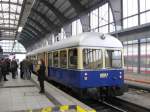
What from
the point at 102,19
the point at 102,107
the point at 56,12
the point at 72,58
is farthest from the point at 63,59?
the point at 56,12

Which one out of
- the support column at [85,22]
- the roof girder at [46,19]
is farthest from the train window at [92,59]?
the roof girder at [46,19]

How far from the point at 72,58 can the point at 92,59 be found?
36.6 inches

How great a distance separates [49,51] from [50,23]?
104 feet

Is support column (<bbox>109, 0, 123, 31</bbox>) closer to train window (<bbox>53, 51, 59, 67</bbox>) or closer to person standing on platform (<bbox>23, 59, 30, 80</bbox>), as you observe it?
person standing on platform (<bbox>23, 59, 30, 80</bbox>)

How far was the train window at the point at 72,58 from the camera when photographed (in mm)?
12141

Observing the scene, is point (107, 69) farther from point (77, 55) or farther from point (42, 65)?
point (42, 65)

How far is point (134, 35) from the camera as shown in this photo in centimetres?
2341

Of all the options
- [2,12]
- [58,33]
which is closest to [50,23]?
[58,33]

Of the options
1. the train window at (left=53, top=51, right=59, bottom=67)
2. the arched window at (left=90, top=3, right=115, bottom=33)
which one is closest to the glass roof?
the arched window at (left=90, top=3, right=115, bottom=33)

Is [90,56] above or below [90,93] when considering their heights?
above

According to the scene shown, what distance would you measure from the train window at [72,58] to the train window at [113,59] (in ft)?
4.46

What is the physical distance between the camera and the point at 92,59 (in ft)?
39.5

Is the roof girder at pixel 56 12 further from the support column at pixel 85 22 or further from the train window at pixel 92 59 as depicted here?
the train window at pixel 92 59

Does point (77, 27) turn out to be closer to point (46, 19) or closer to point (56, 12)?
point (56, 12)
